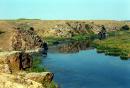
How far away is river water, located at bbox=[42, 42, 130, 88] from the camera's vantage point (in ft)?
293

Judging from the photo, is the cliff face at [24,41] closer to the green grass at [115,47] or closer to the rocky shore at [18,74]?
the green grass at [115,47]

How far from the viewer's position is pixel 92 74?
101000 mm

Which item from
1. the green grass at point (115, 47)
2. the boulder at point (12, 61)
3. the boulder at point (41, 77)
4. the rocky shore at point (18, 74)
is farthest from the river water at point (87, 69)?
the boulder at point (41, 77)

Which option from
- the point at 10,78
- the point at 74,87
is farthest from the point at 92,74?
the point at 10,78

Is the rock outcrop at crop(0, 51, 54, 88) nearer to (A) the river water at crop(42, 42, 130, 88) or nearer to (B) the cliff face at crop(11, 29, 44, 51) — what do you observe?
(A) the river water at crop(42, 42, 130, 88)

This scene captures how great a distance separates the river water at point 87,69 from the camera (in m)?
89.2

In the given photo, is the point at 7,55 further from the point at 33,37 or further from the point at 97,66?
the point at 33,37

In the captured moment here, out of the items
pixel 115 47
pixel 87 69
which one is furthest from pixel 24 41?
pixel 87 69

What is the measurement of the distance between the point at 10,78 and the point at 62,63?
2364 inches

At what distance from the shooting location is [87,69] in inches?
4264

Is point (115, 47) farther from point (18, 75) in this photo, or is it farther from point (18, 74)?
point (18, 75)

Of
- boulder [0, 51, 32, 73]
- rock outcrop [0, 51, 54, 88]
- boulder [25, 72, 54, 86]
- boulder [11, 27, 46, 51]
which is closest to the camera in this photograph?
rock outcrop [0, 51, 54, 88]

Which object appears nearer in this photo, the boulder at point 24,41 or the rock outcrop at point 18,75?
the rock outcrop at point 18,75

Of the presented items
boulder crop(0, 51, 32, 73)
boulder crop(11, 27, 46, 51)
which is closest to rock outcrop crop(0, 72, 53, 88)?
boulder crop(0, 51, 32, 73)
